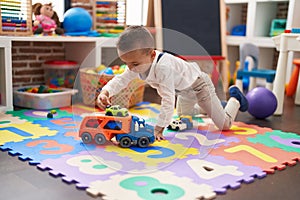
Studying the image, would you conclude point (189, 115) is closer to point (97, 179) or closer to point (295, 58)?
point (97, 179)

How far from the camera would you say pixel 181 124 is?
135 cm

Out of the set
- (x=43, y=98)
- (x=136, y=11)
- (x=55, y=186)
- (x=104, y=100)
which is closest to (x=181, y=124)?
(x=104, y=100)

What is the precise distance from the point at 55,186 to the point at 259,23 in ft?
7.44

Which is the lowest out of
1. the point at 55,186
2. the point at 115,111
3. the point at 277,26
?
the point at 55,186

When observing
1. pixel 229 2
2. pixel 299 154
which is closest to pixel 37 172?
pixel 299 154

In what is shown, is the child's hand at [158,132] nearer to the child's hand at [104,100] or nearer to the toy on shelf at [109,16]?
the child's hand at [104,100]

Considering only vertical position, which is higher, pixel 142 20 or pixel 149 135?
pixel 142 20

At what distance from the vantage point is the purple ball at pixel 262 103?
162 cm

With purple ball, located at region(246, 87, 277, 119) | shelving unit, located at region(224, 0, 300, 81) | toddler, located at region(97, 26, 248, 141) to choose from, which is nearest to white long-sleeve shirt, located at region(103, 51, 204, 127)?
toddler, located at region(97, 26, 248, 141)

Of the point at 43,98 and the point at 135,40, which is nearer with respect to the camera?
the point at 135,40

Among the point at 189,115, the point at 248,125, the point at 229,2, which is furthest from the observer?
the point at 229,2

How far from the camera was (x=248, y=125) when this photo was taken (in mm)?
1535

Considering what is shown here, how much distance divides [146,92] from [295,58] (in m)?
1.25

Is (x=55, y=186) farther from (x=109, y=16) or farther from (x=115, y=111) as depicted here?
(x=109, y=16)
